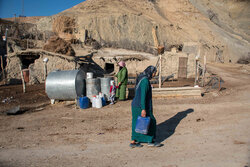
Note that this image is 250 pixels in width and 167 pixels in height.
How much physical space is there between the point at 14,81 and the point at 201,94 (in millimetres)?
11709

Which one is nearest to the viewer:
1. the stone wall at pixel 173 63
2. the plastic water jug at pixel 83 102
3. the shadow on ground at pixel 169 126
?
the shadow on ground at pixel 169 126

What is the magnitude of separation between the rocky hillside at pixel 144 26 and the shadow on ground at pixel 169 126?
15526 mm

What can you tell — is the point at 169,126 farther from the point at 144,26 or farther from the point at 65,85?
the point at 144,26

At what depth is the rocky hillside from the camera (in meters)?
24.7

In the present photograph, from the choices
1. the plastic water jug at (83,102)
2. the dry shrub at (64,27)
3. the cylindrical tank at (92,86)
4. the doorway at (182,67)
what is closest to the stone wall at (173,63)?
the doorway at (182,67)

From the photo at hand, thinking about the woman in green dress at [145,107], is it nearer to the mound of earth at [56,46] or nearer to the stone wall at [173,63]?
the stone wall at [173,63]

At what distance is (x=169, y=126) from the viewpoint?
489cm

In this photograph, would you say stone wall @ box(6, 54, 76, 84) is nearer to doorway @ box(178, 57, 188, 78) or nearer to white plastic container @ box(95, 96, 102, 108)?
white plastic container @ box(95, 96, 102, 108)

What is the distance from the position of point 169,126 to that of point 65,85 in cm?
414

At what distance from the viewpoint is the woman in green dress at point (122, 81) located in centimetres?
707

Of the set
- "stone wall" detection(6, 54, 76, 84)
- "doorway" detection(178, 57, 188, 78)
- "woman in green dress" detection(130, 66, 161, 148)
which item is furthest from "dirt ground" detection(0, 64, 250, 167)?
"doorway" detection(178, 57, 188, 78)

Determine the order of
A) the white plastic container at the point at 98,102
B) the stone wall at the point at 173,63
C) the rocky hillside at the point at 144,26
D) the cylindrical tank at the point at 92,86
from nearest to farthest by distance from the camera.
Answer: the white plastic container at the point at 98,102
the cylindrical tank at the point at 92,86
the stone wall at the point at 173,63
the rocky hillside at the point at 144,26

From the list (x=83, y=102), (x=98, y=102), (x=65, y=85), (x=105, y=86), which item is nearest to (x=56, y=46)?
(x=65, y=85)

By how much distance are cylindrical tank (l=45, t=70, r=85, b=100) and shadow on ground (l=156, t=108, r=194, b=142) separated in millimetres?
3547
